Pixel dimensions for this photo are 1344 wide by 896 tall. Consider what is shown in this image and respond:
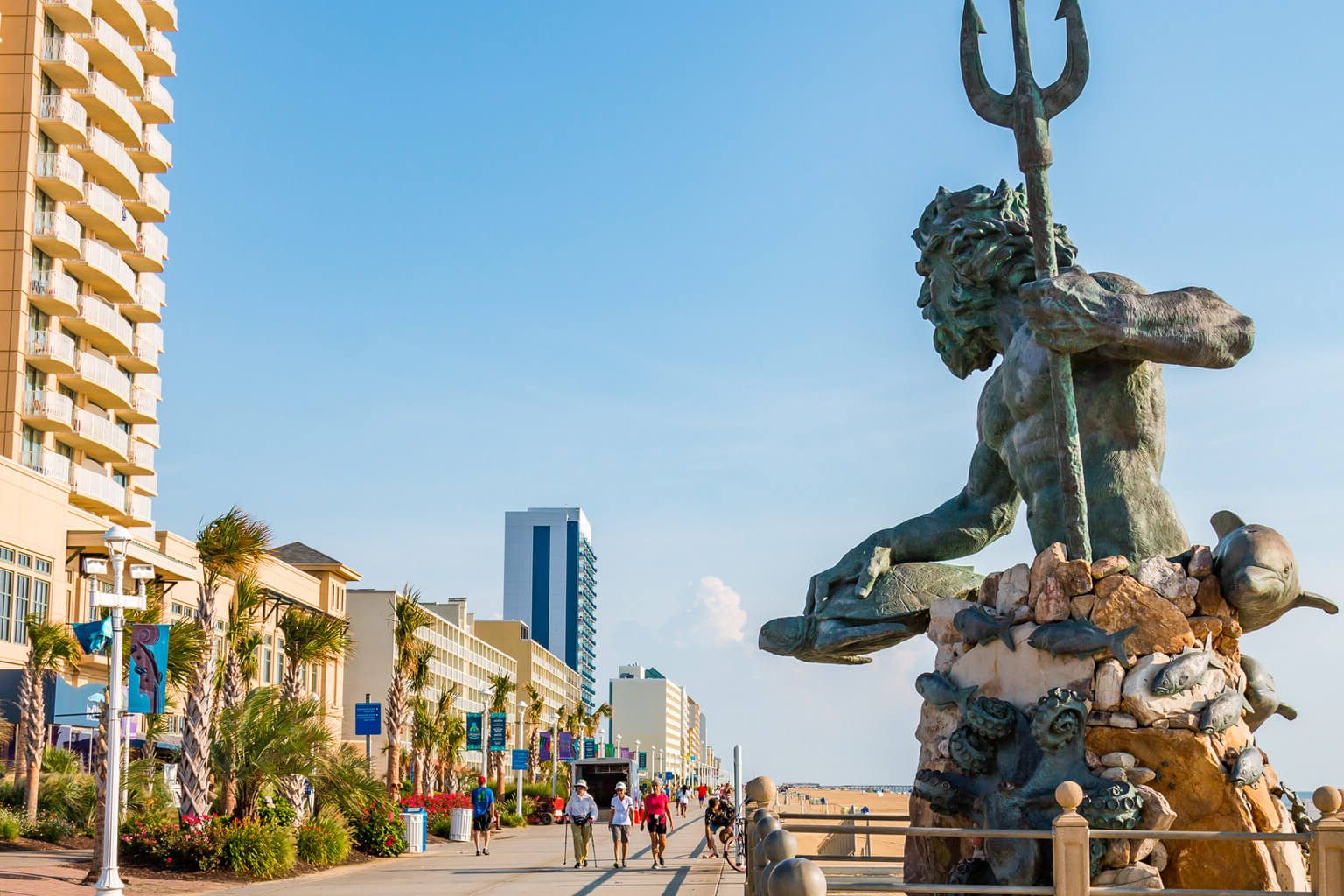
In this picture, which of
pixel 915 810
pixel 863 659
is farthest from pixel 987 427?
pixel 915 810

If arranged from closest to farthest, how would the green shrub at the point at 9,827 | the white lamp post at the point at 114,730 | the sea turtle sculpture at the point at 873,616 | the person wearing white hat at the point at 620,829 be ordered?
the sea turtle sculpture at the point at 873,616, the white lamp post at the point at 114,730, the person wearing white hat at the point at 620,829, the green shrub at the point at 9,827

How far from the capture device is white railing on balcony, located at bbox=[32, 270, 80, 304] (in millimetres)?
50531

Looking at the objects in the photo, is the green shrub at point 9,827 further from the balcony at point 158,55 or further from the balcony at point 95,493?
the balcony at point 158,55

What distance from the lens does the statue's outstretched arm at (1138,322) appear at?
284 inches

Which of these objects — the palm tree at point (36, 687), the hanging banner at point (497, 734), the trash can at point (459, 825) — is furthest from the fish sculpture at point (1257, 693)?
the hanging banner at point (497, 734)

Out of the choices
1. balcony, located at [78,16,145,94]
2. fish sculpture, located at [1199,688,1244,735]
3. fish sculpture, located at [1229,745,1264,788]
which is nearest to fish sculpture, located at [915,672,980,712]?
fish sculpture, located at [1199,688,1244,735]

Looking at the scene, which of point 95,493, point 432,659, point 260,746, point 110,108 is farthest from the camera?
point 432,659

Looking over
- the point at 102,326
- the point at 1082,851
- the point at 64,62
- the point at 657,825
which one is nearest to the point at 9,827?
the point at 657,825

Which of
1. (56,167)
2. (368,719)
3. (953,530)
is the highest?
(56,167)

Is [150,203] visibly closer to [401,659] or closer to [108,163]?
[108,163]

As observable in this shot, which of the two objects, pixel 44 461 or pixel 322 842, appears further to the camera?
pixel 44 461

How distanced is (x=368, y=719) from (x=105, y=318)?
22597 mm

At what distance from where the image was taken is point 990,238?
829 centimetres

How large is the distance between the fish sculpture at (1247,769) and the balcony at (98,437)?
5118 centimetres
